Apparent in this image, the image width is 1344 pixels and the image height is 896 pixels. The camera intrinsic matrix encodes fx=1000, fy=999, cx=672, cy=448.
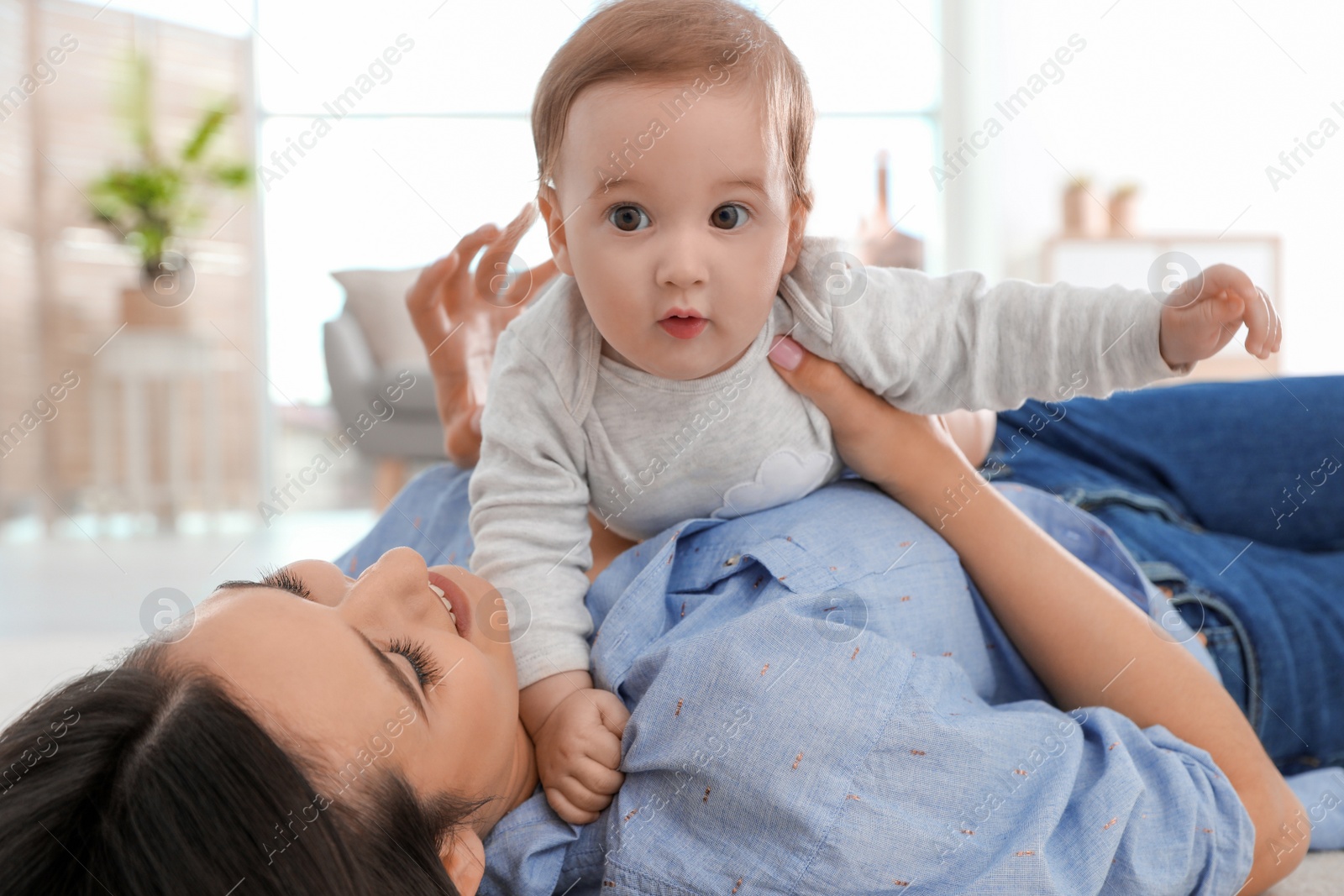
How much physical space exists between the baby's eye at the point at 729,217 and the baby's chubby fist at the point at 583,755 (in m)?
0.36

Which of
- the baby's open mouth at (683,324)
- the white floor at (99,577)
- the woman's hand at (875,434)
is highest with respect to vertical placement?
the baby's open mouth at (683,324)

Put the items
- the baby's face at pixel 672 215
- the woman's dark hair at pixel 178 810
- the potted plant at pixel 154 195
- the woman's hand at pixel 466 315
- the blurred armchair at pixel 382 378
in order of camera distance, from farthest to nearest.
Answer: the potted plant at pixel 154 195, the blurred armchair at pixel 382 378, the woman's hand at pixel 466 315, the baby's face at pixel 672 215, the woman's dark hair at pixel 178 810

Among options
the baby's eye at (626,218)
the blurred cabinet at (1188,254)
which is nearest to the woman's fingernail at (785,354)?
the baby's eye at (626,218)

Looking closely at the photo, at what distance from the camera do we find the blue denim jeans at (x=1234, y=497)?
1.03 metres

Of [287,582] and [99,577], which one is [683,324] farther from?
[99,577]

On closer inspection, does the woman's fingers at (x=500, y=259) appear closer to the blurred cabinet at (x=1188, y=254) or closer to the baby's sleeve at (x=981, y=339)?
the baby's sleeve at (x=981, y=339)

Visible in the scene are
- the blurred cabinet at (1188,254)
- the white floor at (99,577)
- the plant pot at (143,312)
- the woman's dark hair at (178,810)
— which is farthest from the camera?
the plant pot at (143,312)

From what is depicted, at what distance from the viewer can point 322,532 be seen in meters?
4.20

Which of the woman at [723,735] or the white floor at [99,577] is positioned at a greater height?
the woman at [723,735]

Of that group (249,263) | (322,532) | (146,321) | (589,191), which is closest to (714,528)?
(589,191)

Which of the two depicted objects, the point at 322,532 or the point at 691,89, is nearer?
the point at 691,89

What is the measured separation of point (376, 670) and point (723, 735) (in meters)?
0.23

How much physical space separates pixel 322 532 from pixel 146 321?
57.3 inches

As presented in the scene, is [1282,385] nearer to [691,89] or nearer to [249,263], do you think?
[691,89]
